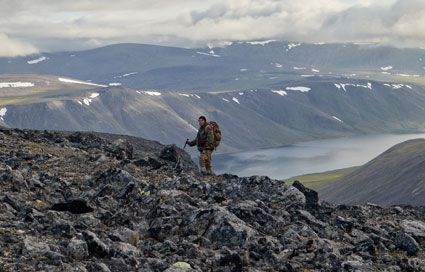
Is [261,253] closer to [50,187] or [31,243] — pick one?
[31,243]

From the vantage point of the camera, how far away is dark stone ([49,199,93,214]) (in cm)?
1655

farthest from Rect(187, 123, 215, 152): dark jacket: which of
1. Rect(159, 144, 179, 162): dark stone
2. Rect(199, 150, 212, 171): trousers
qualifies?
Rect(159, 144, 179, 162): dark stone

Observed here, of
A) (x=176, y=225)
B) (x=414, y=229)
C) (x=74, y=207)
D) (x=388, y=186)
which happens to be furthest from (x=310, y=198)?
(x=388, y=186)

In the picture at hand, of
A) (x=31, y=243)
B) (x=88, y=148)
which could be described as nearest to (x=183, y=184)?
(x=31, y=243)

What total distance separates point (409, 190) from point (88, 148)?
138968mm

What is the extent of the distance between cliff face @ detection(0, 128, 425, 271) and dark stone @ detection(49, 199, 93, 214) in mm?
30

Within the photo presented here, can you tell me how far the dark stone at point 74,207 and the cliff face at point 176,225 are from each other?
0.10 ft

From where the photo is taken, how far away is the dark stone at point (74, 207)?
16.5 m

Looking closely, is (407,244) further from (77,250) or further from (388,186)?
(388,186)

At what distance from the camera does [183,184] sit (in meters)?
21.0

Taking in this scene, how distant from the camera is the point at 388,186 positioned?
557 feet

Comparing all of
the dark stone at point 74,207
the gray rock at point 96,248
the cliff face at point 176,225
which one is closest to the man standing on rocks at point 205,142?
the cliff face at point 176,225

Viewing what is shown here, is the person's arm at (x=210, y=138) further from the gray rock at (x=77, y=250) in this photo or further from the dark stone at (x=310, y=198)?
the gray rock at (x=77, y=250)

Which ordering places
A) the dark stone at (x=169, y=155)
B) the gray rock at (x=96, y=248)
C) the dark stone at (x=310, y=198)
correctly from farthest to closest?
the dark stone at (x=169, y=155) < the dark stone at (x=310, y=198) < the gray rock at (x=96, y=248)
